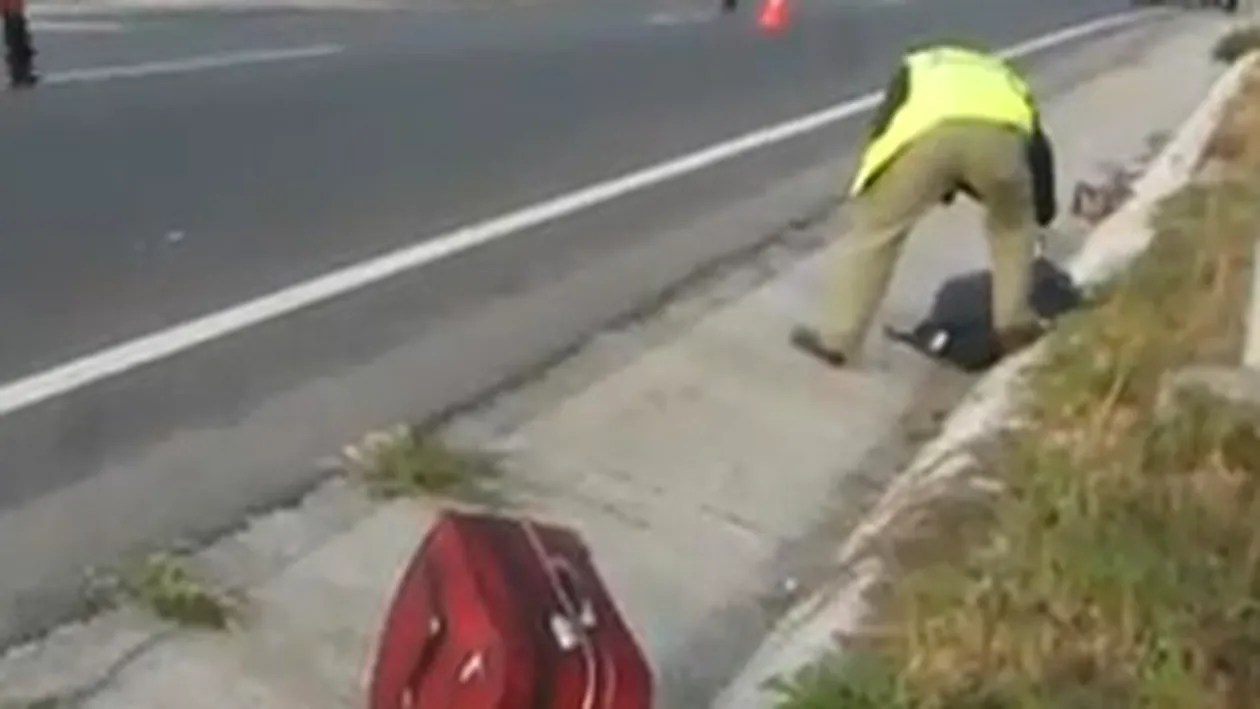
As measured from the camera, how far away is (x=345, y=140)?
17859 millimetres

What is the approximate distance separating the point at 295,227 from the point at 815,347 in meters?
3.13

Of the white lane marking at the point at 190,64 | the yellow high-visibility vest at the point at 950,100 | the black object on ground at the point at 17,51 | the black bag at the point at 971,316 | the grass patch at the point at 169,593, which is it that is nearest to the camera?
the grass patch at the point at 169,593

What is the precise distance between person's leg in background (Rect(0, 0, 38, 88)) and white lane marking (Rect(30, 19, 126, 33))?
5.14 metres

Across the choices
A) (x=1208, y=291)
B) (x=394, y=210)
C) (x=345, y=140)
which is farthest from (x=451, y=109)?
(x=1208, y=291)

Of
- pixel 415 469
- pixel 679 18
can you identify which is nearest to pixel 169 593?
pixel 415 469

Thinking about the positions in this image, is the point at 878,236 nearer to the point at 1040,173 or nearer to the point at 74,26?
the point at 1040,173

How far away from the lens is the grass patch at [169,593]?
6.86 m

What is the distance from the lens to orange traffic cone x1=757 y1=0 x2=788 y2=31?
113 ft

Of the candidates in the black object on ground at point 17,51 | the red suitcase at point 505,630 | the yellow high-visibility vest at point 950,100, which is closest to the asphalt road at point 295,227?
the black object on ground at point 17,51

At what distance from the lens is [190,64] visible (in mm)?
22484

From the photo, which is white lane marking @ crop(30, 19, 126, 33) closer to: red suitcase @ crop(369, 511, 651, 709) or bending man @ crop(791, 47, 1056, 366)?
bending man @ crop(791, 47, 1056, 366)

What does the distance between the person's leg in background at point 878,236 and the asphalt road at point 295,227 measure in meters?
0.92

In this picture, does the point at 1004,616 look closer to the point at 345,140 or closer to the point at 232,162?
the point at 232,162

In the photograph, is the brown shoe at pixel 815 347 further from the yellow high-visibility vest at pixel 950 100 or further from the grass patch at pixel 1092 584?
the grass patch at pixel 1092 584
